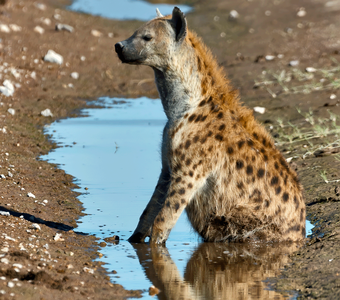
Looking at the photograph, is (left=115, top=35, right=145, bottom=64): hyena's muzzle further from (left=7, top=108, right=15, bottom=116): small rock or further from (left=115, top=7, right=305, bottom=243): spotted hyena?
(left=7, top=108, right=15, bottom=116): small rock

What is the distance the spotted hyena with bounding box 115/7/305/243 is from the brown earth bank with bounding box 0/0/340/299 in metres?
0.33

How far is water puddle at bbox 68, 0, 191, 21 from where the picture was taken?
1442 cm

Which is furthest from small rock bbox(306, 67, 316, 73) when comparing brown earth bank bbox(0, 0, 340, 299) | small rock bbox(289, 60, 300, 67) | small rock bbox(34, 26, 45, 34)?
small rock bbox(34, 26, 45, 34)

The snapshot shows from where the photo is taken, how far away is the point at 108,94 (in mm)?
9469

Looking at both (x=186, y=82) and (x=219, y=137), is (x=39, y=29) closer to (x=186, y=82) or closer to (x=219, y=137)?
(x=186, y=82)

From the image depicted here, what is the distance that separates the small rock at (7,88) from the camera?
8016 mm

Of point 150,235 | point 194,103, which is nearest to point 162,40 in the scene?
point 194,103

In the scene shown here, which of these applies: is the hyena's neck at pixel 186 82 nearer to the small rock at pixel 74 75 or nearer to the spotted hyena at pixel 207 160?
the spotted hyena at pixel 207 160

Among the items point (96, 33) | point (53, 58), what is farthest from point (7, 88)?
point (96, 33)

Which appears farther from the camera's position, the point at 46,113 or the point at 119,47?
the point at 46,113

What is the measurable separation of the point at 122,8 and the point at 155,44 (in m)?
11.7

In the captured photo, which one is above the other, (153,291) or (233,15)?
(233,15)

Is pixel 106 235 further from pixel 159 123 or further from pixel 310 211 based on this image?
pixel 159 123

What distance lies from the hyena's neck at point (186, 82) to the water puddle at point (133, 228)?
0.89 metres
